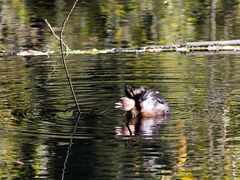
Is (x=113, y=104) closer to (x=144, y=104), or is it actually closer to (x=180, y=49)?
(x=144, y=104)

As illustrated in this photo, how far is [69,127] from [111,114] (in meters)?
1.04

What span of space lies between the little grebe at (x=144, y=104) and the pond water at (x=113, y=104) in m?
0.15

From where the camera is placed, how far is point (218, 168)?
8922 mm

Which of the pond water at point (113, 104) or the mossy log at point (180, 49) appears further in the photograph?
the mossy log at point (180, 49)

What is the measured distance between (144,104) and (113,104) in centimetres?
73

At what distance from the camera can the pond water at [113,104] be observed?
9180mm

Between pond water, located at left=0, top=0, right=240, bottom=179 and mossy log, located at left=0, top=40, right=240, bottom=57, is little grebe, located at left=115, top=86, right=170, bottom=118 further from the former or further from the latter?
mossy log, located at left=0, top=40, right=240, bottom=57

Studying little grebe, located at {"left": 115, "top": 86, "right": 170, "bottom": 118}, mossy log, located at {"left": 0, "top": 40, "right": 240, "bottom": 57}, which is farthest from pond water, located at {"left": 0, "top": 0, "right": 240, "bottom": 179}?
mossy log, located at {"left": 0, "top": 40, "right": 240, "bottom": 57}

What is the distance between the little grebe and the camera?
1156 centimetres

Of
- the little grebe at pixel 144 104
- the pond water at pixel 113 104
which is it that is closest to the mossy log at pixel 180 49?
the pond water at pixel 113 104

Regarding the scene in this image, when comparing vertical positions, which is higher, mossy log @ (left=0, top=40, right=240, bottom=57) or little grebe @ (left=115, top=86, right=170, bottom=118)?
little grebe @ (left=115, top=86, right=170, bottom=118)

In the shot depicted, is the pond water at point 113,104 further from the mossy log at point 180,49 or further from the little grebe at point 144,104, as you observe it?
the mossy log at point 180,49

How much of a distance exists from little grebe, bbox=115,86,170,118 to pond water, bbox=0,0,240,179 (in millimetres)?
147

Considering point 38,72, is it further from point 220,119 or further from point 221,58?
point 220,119
